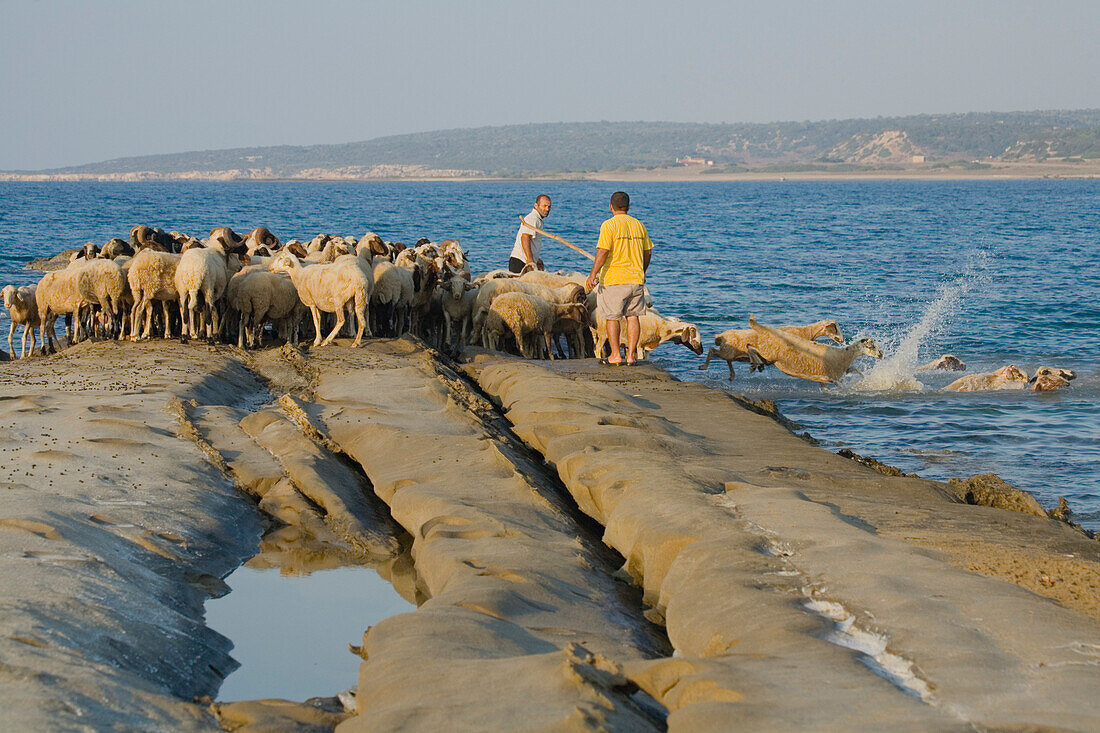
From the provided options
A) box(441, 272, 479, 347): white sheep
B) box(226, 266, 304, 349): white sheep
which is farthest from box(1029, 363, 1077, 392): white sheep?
box(226, 266, 304, 349): white sheep

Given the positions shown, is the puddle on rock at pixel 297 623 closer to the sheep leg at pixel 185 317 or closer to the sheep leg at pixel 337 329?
the sheep leg at pixel 337 329

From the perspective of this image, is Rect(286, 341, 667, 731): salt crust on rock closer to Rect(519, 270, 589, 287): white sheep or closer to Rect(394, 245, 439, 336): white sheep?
Rect(394, 245, 439, 336): white sheep

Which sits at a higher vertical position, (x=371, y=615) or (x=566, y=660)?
(x=566, y=660)

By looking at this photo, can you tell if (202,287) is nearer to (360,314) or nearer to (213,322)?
(213,322)

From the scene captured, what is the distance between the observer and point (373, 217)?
74.4 meters

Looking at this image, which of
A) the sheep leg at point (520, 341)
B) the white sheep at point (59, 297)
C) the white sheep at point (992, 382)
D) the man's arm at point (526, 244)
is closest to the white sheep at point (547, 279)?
the man's arm at point (526, 244)

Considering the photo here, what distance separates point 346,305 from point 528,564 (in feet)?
27.4

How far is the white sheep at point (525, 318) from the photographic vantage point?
15.1m

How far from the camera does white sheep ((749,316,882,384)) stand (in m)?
16.4

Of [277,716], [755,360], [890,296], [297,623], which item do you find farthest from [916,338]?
[277,716]

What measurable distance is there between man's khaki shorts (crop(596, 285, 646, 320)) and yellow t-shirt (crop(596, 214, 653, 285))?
0.24 feet

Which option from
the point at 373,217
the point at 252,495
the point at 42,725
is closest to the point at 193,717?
the point at 42,725

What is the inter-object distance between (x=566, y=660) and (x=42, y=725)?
6.73 ft

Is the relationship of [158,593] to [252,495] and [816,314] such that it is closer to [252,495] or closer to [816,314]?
[252,495]
